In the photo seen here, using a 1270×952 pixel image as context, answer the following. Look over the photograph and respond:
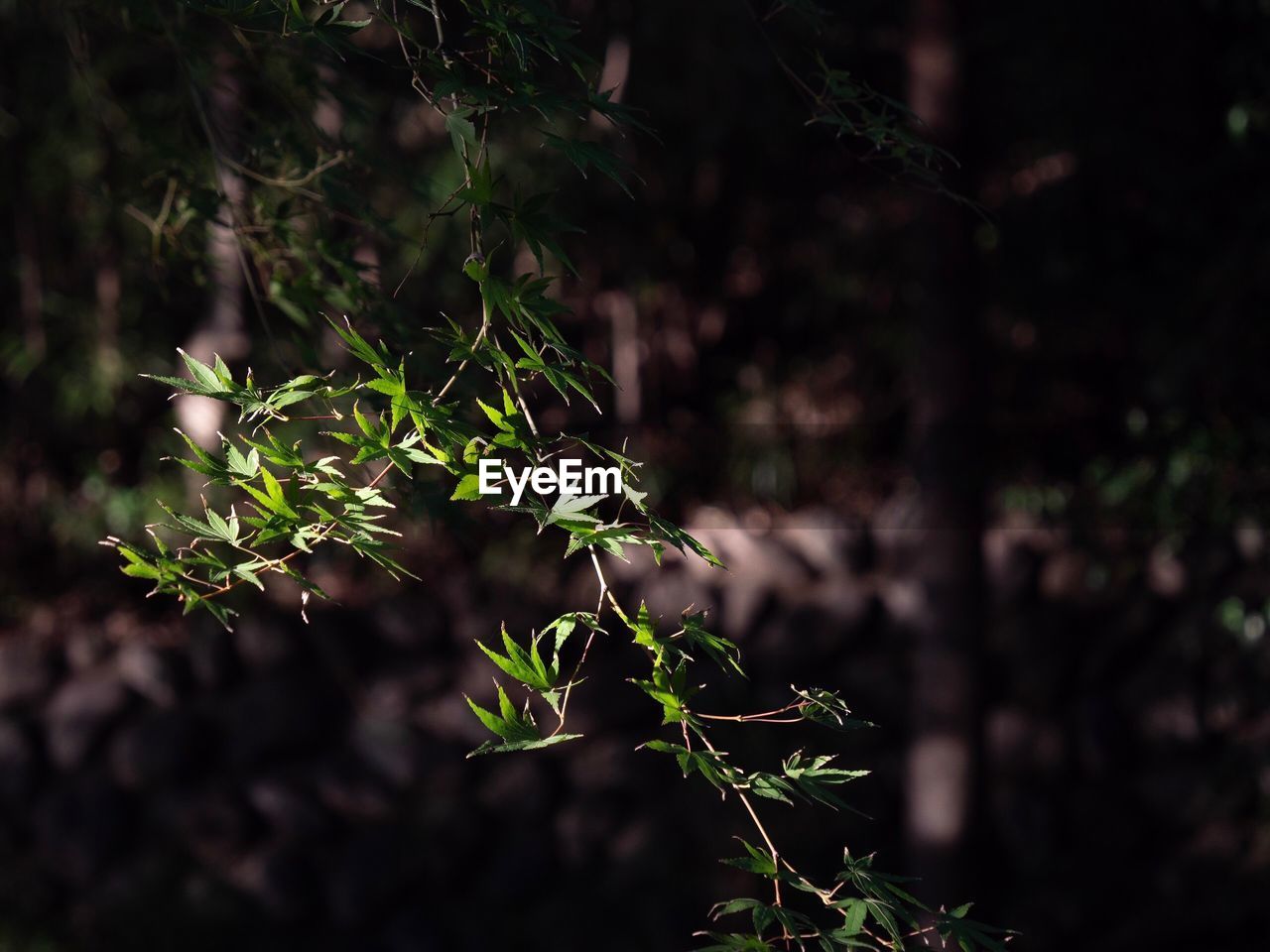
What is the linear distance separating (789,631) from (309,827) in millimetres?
1577

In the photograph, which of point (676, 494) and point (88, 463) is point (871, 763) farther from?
Result: point (88, 463)

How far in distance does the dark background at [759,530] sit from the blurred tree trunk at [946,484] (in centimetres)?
1

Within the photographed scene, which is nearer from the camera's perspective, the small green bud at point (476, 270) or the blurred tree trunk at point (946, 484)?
the small green bud at point (476, 270)

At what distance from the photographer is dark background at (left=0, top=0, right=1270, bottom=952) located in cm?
298

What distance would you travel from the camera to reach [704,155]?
4367 mm

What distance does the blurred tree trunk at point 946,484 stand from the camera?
9.62ft

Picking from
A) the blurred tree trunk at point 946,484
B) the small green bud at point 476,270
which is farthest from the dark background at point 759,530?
the small green bud at point 476,270

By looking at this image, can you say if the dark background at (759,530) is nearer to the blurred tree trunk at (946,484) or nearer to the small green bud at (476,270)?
the blurred tree trunk at (946,484)

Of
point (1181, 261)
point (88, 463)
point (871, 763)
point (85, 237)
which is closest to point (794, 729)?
point (871, 763)

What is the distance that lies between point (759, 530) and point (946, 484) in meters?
1.32

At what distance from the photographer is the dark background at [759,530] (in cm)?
298

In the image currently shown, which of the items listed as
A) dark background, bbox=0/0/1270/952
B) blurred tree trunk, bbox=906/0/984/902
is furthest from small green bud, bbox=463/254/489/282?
blurred tree trunk, bbox=906/0/984/902

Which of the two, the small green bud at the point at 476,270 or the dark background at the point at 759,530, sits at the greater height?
the small green bud at the point at 476,270

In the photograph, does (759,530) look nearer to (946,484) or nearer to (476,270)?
(946,484)
